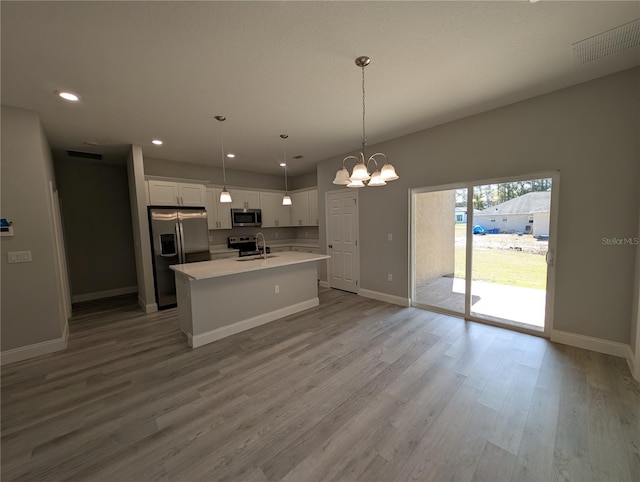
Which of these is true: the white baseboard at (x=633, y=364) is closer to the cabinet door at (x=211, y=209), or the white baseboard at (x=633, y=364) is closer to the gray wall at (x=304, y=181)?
the gray wall at (x=304, y=181)

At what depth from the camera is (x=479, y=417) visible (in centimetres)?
186

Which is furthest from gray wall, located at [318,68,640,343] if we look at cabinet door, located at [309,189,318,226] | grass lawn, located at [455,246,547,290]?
cabinet door, located at [309,189,318,226]

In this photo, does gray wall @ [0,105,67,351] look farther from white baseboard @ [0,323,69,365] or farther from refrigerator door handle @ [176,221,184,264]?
refrigerator door handle @ [176,221,184,264]

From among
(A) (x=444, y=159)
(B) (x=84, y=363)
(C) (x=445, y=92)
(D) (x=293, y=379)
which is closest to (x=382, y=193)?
(A) (x=444, y=159)

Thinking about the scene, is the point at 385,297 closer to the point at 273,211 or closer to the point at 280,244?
the point at 280,244

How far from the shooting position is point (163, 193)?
461cm

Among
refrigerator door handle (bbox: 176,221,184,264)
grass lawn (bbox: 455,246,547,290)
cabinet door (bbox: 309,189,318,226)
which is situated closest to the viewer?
grass lawn (bbox: 455,246,547,290)

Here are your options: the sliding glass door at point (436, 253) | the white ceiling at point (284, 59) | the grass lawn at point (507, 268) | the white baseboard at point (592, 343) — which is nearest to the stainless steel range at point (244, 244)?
the white ceiling at point (284, 59)

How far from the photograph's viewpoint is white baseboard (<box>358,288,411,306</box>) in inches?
168

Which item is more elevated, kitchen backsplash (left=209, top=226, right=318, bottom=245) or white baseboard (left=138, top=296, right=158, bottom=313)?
kitchen backsplash (left=209, top=226, right=318, bottom=245)

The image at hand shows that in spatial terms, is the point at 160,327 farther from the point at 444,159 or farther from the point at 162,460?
the point at 444,159

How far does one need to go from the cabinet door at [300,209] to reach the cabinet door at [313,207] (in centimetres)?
11

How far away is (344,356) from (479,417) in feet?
4.19

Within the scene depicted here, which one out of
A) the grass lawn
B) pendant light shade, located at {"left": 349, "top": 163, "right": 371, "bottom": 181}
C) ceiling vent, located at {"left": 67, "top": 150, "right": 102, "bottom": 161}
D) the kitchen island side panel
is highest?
ceiling vent, located at {"left": 67, "top": 150, "right": 102, "bottom": 161}
